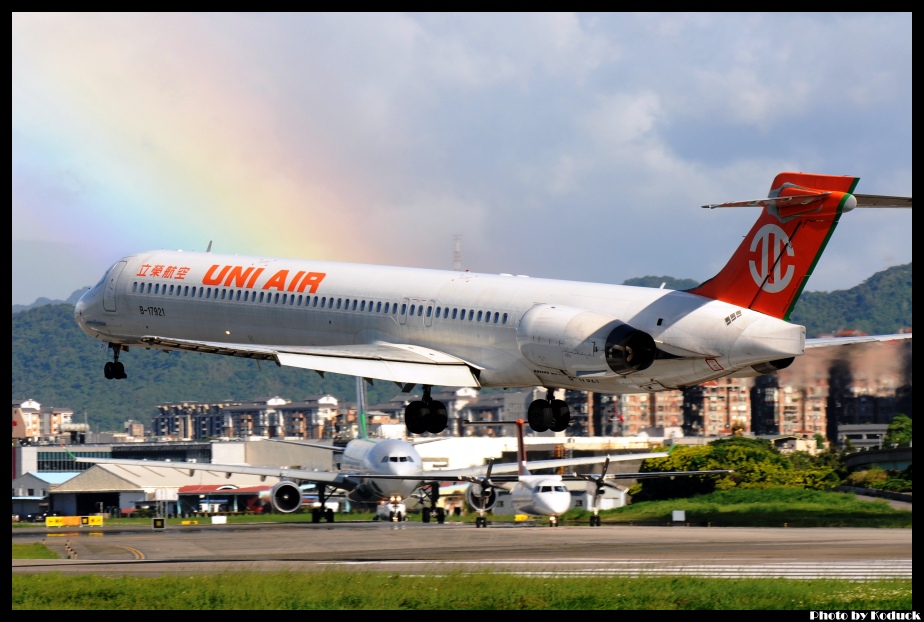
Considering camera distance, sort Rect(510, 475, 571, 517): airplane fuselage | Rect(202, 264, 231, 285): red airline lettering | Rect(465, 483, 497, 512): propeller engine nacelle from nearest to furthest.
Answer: Rect(202, 264, 231, 285): red airline lettering, Rect(510, 475, 571, 517): airplane fuselage, Rect(465, 483, 497, 512): propeller engine nacelle

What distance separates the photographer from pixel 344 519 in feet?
294

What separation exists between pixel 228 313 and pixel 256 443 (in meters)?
89.2

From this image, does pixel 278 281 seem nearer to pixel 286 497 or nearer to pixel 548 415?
pixel 548 415

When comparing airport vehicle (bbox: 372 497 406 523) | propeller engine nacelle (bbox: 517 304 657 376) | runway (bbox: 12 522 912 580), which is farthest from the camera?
airport vehicle (bbox: 372 497 406 523)

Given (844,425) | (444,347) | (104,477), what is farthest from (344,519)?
(444,347)

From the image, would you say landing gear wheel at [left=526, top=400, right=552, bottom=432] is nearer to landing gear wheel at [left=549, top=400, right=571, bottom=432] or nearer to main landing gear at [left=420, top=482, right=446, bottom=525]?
landing gear wheel at [left=549, top=400, right=571, bottom=432]

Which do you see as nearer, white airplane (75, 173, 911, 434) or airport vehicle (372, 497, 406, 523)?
white airplane (75, 173, 911, 434)

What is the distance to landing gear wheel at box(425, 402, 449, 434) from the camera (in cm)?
4162

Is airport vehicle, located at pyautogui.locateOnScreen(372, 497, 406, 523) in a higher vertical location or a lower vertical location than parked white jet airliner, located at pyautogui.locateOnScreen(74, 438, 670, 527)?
lower

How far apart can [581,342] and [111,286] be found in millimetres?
18888

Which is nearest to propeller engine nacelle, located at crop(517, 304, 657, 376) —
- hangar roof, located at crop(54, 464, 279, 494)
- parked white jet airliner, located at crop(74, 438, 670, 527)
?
parked white jet airliner, located at crop(74, 438, 670, 527)

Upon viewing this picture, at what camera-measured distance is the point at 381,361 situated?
39.9 metres

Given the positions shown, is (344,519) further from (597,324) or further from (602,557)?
(597,324)

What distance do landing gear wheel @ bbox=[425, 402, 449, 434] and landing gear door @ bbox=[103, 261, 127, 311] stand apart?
12.6 metres
